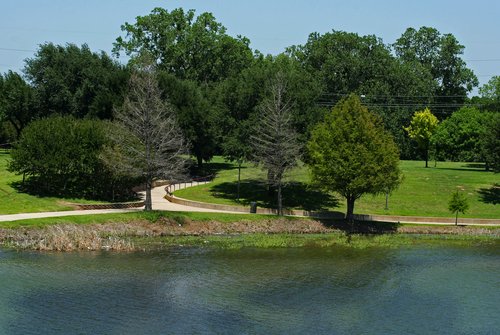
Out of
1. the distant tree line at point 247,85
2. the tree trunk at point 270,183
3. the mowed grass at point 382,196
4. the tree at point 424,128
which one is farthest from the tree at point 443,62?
the tree trunk at point 270,183

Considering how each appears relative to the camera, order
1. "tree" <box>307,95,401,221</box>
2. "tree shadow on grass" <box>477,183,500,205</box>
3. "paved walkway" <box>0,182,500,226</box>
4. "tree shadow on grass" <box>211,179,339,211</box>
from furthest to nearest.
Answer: "tree shadow on grass" <box>477,183,500,205</box> → "tree shadow on grass" <box>211,179,339,211</box> → "tree" <box>307,95,401,221</box> → "paved walkway" <box>0,182,500,226</box>

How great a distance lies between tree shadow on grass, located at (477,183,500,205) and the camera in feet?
262

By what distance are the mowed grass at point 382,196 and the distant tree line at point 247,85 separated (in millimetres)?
4069

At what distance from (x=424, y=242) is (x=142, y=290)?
2858cm

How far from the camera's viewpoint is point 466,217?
7169cm

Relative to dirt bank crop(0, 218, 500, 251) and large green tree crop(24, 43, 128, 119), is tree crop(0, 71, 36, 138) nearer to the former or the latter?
large green tree crop(24, 43, 128, 119)

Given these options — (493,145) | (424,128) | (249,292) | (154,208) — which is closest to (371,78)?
(424,128)

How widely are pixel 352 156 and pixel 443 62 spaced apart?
320 ft

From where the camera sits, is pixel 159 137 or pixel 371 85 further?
pixel 371 85

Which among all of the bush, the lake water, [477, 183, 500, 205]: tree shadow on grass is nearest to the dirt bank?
the lake water

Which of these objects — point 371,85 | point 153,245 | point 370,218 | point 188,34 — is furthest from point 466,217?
point 188,34

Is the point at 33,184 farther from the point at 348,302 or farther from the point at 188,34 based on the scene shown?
the point at 188,34

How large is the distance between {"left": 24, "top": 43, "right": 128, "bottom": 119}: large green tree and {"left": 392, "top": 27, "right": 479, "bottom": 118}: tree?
244ft

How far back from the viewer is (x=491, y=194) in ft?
271
